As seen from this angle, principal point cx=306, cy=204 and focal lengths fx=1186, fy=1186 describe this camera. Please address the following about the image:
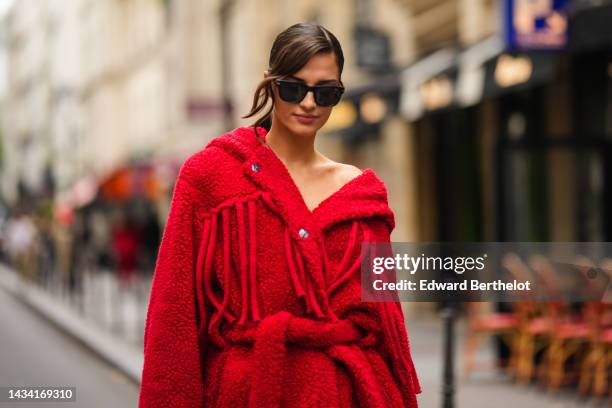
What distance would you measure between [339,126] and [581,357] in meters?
9.04

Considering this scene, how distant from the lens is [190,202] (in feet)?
8.90

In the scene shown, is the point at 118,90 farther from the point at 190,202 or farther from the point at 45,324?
the point at 190,202

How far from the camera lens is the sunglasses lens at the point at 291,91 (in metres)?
2.69

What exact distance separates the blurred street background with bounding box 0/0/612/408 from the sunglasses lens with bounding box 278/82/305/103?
5089 mm

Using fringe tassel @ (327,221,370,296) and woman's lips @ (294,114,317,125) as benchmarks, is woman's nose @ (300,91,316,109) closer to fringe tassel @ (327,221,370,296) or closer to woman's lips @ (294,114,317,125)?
woman's lips @ (294,114,317,125)

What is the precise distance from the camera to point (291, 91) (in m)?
2.70

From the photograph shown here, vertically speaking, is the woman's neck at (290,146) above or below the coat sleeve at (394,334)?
above

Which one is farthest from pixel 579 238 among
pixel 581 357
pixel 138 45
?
pixel 138 45

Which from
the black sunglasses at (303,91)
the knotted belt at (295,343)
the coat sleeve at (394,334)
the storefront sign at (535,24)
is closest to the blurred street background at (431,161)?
the storefront sign at (535,24)

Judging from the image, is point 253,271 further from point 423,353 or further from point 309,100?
point 423,353

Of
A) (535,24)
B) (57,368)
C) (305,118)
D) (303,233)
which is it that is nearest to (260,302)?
(303,233)

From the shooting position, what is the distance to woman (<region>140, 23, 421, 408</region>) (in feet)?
8.67

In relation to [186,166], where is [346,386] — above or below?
below

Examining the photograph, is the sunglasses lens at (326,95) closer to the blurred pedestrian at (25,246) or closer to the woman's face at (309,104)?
the woman's face at (309,104)
